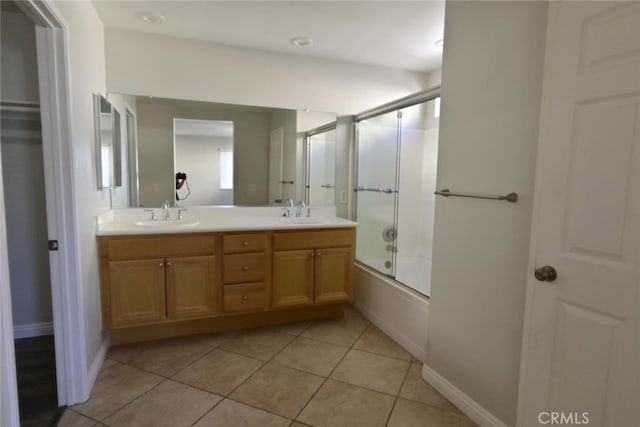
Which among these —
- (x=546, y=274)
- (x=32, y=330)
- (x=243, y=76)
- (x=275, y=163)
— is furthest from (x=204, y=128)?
(x=546, y=274)

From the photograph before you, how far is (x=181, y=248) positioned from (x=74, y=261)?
0.70 metres

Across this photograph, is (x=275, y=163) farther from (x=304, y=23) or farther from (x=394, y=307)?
(x=394, y=307)

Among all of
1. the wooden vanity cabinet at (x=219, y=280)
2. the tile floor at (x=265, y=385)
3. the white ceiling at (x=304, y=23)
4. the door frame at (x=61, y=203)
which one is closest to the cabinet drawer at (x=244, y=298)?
the wooden vanity cabinet at (x=219, y=280)

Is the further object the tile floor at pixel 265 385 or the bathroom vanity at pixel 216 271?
the bathroom vanity at pixel 216 271

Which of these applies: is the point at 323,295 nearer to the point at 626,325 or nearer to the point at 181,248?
the point at 181,248

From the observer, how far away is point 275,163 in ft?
10.4

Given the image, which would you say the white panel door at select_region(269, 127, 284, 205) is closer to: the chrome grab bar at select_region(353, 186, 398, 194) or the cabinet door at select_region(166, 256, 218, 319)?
the chrome grab bar at select_region(353, 186, 398, 194)

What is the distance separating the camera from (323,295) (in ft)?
9.37

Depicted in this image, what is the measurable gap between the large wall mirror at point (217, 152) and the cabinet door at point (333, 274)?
71cm

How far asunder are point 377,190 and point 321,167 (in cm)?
59

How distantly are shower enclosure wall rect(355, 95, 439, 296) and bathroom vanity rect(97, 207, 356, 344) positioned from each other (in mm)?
561

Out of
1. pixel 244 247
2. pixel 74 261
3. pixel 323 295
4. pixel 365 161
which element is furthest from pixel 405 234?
pixel 74 261

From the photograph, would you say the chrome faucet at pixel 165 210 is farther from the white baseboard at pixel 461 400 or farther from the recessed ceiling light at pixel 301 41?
the white baseboard at pixel 461 400

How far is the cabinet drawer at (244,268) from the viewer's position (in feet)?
8.34
